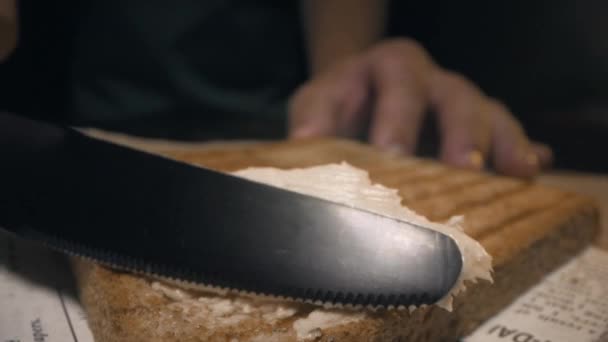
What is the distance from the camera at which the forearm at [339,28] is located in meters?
1.60

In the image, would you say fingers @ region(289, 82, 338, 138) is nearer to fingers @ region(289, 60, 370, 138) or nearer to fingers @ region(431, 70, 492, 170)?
fingers @ region(289, 60, 370, 138)

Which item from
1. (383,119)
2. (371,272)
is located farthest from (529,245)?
(383,119)

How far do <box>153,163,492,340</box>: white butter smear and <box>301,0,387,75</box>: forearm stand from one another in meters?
1.03

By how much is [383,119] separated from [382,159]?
24 centimetres

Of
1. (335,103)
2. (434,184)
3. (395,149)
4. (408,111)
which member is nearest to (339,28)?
(335,103)

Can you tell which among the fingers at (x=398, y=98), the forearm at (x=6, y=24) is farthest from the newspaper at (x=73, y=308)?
the fingers at (x=398, y=98)

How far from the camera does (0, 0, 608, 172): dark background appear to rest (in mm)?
1341

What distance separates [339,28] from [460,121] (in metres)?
0.59

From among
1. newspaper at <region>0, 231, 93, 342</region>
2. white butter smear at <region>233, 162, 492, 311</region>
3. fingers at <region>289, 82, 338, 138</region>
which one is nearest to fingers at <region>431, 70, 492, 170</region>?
fingers at <region>289, 82, 338, 138</region>

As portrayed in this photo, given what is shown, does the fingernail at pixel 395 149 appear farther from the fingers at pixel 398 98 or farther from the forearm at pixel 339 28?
the forearm at pixel 339 28

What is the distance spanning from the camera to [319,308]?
0.48 metres

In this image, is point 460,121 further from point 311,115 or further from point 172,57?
point 172,57

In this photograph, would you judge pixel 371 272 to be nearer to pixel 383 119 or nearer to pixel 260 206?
pixel 260 206

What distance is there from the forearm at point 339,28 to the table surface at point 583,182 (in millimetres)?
666
